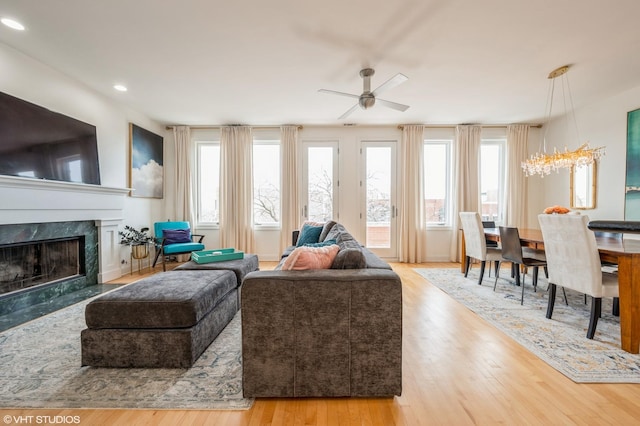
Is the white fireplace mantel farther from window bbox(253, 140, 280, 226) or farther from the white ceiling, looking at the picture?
window bbox(253, 140, 280, 226)

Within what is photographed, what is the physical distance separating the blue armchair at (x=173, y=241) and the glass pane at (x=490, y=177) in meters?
5.53

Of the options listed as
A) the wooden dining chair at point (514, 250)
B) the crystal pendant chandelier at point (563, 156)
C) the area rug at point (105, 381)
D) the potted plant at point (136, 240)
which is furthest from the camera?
the potted plant at point (136, 240)

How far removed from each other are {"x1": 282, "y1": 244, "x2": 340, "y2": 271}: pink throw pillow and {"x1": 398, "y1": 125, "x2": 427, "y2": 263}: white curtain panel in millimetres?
3978

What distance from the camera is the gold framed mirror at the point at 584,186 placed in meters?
4.27

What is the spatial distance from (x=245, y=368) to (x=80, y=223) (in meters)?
3.54

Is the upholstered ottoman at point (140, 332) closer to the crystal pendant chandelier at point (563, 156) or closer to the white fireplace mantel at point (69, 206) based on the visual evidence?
the white fireplace mantel at point (69, 206)

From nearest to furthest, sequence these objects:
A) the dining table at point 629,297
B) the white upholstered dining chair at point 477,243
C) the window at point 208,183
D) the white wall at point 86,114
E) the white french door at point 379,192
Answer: the dining table at point 629,297 < the white wall at point 86,114 < the white upholstered dining chair at point 477,243 < the white french door at point 379,192 < the window at point 208,183

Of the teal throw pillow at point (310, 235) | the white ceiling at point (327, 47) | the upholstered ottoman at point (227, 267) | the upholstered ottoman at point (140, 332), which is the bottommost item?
the upholstered ottoman at point (140, 332)

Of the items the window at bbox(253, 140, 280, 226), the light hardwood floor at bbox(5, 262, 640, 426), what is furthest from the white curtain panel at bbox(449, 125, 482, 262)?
the light hardwood floor at bbox(5, 262, 640, 426)

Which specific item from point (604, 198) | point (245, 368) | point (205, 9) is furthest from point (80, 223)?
point (604, 198)

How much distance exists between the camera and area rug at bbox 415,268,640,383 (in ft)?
5.91

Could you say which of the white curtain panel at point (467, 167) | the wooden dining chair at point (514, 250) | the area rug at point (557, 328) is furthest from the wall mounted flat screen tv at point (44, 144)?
the white curtain panel at point (467, 167)

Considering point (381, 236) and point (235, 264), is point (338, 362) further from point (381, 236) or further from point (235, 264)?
point (381, 236)

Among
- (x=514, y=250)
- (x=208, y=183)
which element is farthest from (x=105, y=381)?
(x=208, y=183)
